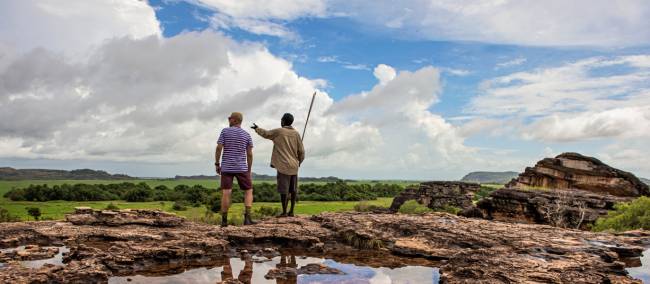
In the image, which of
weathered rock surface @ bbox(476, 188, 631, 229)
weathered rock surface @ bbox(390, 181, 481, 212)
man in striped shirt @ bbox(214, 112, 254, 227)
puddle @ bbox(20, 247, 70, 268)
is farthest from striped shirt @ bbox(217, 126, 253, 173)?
weathered rock surface @ bbox(390, 181, 481, 212)

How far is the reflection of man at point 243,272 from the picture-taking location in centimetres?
696

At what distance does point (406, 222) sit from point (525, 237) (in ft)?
9.31

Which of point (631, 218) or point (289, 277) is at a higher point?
point (631, 218)

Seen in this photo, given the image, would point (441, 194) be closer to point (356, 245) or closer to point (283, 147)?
point (283, 147)

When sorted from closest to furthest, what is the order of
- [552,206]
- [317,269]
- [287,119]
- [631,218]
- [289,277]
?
[289,277], [317,269], [287,119], [631,218], [552,206]

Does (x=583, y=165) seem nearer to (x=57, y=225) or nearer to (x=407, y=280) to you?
(x=407, y=280)

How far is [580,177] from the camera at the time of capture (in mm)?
29688

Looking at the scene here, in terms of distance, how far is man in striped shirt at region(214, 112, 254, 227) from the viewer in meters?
10.9

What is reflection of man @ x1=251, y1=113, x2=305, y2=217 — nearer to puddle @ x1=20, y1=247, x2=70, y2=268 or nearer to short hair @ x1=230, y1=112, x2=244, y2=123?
short hair @ x1=230, y1=112, x2=244, y2=123

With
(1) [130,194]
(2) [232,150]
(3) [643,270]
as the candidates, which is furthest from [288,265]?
(1) [130,194]

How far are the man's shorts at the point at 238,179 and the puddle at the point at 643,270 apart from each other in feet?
26.6

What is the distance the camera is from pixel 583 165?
99.2ft

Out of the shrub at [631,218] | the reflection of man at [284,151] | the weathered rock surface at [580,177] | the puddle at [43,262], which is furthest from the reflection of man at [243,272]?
the weathered rock surface at [580,177]

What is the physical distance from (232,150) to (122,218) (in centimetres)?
318
